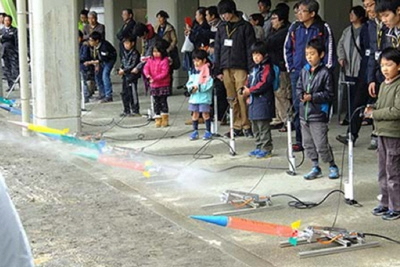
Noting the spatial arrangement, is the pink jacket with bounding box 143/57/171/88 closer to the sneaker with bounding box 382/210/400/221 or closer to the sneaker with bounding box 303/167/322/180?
the sneaker with bounding box 303/167/322/180

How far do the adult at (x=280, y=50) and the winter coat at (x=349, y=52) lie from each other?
2.75 ft

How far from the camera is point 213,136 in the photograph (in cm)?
1052

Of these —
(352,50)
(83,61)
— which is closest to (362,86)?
(352,50)

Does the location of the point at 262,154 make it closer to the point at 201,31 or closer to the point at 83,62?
the point at 201,31

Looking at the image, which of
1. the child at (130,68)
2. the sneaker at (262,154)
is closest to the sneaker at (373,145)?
the sneaker at (262,154)

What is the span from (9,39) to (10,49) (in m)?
0.27

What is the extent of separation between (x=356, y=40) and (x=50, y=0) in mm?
4688

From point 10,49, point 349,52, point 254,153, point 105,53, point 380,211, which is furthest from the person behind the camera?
point 10,49

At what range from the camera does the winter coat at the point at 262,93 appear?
28.7 ft

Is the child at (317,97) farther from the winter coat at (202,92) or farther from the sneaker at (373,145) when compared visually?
the winter coat at (202,92)

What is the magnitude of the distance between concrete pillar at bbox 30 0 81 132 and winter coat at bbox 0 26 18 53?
6269 millimetres

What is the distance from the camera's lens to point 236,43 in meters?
9.91

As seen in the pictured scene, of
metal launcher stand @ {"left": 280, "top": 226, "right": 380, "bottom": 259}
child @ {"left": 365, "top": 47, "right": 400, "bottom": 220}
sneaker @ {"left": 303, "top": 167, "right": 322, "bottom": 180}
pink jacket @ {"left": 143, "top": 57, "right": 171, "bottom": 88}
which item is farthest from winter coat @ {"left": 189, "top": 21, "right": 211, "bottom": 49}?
metal launcher stand @ {"left": 280, "top": 226, "right": 380, "bottom": 259}

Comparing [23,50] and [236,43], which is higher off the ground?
[236,43]
